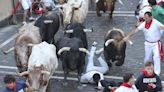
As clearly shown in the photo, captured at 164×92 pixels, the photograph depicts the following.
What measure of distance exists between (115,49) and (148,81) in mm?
3191

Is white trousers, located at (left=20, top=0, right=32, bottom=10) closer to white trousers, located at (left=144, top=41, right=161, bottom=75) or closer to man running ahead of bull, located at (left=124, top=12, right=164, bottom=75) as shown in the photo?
man running ahead of bull, located at (left=124, top=12, right=164, bottom=75)

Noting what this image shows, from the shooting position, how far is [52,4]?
18.2 m

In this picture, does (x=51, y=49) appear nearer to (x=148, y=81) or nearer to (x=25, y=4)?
(x=148, y=81)

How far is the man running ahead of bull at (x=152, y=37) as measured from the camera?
11742 mm

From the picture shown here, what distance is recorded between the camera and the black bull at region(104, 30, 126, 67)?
1255cm

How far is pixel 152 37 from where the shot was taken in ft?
39.1

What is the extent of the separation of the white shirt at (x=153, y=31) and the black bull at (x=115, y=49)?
88 cm

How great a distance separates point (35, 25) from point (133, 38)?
143 inches

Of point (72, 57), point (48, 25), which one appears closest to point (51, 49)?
point (72, 57)

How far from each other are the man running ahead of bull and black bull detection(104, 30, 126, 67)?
47 centimetres

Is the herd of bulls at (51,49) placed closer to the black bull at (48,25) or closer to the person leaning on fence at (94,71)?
the black bull at (48,25)

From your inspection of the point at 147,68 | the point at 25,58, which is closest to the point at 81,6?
the point at 25,58

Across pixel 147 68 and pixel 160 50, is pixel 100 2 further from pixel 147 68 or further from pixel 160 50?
pixel 147 68

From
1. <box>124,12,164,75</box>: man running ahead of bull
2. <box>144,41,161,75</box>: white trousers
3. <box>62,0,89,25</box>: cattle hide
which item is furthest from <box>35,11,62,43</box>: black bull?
<box>144,41,161,75</box>: white trousers
